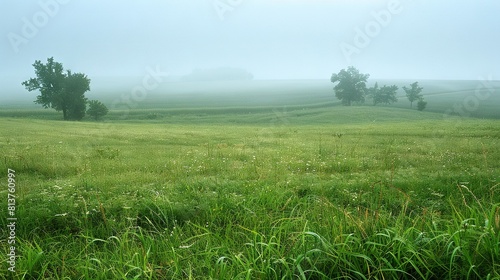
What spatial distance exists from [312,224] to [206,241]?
1686 millimetres

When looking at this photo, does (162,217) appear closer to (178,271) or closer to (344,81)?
(178,271)

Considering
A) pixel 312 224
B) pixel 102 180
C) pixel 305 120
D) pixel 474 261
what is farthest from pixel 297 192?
pixel 305 120

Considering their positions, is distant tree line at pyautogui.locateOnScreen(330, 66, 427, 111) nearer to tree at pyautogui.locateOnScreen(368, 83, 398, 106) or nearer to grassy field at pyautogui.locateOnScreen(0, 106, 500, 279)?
tree at pyautogui.locateOnScreen(368, 83, 398, 106)

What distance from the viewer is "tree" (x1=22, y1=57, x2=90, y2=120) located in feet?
226

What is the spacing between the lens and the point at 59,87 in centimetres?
6962

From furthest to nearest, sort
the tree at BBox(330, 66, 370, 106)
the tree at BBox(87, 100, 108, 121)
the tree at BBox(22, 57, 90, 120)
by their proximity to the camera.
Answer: the tree at BBox(330, 66, 370, 106)
the tree at BBox(87, 100, 108, 121)
the tree at BBox(22, 57, 90, 120)

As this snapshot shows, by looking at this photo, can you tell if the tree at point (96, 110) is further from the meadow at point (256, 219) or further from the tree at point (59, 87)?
the meadow at point (256, 219)

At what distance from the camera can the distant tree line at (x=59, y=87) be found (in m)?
68.8

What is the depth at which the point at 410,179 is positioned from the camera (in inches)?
360

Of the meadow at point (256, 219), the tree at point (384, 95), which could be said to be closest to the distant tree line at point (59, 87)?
the meadow at point (256, 219)

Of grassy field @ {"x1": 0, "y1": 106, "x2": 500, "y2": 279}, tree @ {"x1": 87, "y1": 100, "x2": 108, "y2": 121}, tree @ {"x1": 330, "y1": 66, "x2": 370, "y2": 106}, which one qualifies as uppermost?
tree @ {"x1": 330, "y1": 66, "x2": 370, "y2": 106}

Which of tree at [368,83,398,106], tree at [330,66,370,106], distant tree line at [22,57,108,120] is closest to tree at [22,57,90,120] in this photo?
distant tree line at [22,57,108,120]

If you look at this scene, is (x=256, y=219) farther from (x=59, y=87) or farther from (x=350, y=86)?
(x=350, y=86)

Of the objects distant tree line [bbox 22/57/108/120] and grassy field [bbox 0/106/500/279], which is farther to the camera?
distant tree line [bbox 22/57/108/120]
